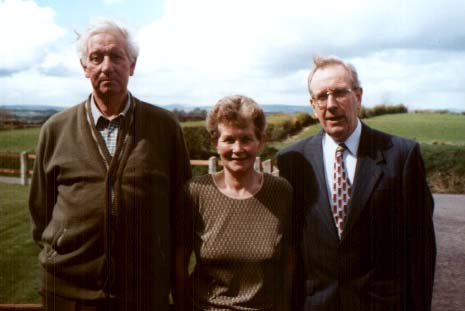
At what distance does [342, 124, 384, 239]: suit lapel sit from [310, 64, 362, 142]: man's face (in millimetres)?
136

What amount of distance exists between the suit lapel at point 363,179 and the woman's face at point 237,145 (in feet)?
1.59

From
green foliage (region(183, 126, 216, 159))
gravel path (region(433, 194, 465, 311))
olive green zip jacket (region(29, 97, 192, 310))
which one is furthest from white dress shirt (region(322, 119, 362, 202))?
gravel path (region(433, 194, 465, 311))

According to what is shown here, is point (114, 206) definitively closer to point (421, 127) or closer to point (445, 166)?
point (421, 127)

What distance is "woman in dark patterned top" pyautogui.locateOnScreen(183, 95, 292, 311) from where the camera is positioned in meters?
2.17

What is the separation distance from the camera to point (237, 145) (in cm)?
219

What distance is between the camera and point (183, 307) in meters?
2.45

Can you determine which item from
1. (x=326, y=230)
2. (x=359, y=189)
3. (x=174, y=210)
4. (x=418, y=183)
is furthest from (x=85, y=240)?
(x=418, y=183)

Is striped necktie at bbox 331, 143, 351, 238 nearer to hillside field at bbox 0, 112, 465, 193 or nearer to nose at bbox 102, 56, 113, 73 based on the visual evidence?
hillside field at bbox 0, 112, 465, 193

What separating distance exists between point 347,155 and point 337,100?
0.87ft

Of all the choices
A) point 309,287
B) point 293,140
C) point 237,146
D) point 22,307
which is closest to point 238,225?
point 237,146

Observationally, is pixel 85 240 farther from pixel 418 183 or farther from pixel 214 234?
pixel 418 183

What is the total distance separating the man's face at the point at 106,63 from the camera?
7.26 ft

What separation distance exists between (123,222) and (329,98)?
3.60ft

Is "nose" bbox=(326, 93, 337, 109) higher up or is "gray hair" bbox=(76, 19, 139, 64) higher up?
"gray hair" bbox=(76, 19, 139, 64)
